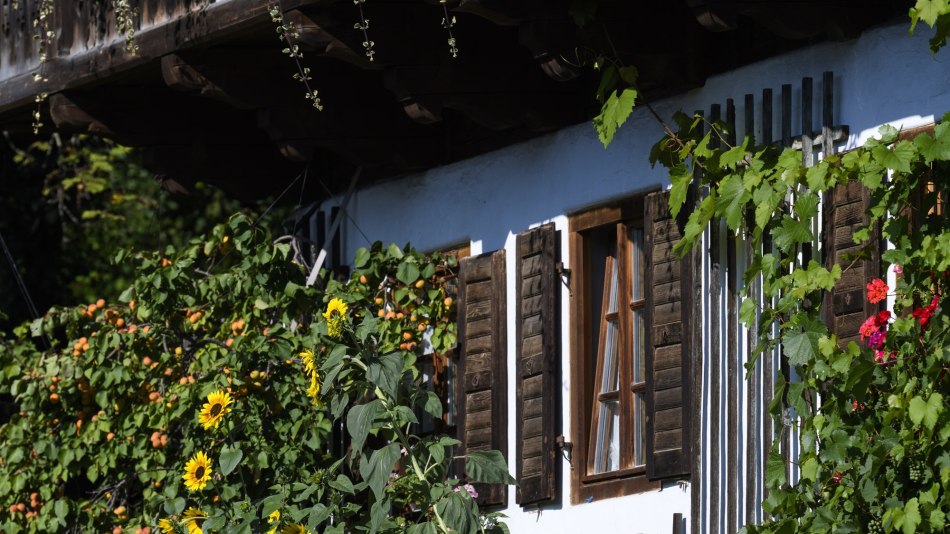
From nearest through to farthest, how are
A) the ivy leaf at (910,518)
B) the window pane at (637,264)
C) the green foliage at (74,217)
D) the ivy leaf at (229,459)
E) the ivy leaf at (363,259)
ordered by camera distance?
the ivy leaf at (910,518), the ivy leaf at (229,459), the window pane at (637,264), the ivy leaf at (363,259), the green foliage at (74,217)

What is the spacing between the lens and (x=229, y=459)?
333 inches

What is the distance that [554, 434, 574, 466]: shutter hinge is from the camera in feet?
28.4

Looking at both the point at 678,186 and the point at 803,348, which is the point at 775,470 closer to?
the point at 803,348

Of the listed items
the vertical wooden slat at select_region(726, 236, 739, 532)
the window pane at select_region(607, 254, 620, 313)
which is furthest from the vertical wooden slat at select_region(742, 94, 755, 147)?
the window pane at select_region(607, 254, 620, 313)

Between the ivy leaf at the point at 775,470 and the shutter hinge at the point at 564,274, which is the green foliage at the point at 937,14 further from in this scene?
the shutter hinge at the point at 564,274

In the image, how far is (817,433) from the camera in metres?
6.68

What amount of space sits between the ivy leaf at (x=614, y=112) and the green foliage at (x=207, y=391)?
1337mm

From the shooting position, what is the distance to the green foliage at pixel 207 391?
8938 mm

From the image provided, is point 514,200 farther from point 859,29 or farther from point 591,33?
point 859,29

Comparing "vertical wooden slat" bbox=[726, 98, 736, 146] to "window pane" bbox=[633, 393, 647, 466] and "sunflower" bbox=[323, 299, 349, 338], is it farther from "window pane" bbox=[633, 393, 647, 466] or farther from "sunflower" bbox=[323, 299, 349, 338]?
"sunflower" bbox=[323, 299, 349, 338]

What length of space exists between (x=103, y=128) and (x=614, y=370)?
3119 millimetres

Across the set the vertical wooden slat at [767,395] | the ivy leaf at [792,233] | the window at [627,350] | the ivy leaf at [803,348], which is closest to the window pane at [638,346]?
the window at [627,350]

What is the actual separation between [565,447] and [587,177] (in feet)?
3.80

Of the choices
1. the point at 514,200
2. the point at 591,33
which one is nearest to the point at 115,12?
the point at 514,200
